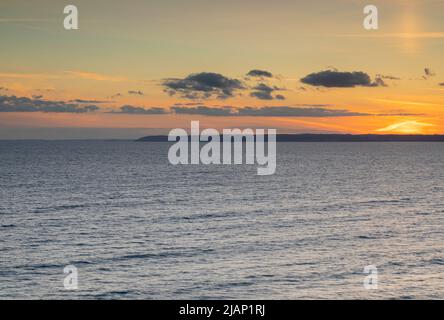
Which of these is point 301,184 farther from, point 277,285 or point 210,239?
point 277,285

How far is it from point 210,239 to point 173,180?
7620 cm

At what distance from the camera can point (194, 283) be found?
41219mm

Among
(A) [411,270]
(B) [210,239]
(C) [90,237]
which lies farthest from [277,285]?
(C) [90,237]

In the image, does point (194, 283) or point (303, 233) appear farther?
point (303, 233)

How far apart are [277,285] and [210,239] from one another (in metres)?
17.3

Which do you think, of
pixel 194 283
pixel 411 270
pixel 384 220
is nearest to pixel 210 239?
pixel 194 283

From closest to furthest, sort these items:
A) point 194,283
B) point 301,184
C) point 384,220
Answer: point 194,283 → point 384,220 → point 301,184
